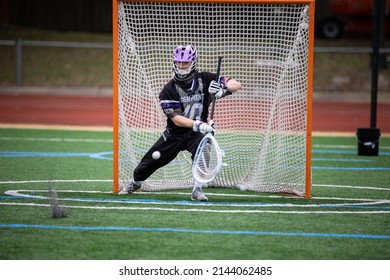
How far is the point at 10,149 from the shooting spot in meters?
14.9

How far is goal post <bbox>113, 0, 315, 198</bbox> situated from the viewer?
1058 cm

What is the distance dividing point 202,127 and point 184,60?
30.0 inches

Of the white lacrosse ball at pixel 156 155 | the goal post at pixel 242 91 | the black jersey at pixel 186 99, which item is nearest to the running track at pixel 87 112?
the goal post at pixel 242 91

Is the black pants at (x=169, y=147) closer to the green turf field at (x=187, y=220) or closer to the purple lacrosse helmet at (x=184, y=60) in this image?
the green turf field at (x=187, y=220)

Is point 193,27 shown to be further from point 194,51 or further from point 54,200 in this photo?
point 54,200

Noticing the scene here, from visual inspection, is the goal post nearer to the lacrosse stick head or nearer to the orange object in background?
the lacrosse stick head

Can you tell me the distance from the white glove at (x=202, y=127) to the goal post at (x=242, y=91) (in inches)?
31.6

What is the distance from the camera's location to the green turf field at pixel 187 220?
7344 mm

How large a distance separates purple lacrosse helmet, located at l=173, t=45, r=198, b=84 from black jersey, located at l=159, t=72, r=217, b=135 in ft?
0.32

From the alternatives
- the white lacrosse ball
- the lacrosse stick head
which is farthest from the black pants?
the lacrosse stick head

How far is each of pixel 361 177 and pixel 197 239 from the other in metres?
4.99

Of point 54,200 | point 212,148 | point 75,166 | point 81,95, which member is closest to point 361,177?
point 212,148

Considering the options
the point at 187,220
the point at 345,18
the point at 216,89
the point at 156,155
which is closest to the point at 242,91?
the point at 216,89

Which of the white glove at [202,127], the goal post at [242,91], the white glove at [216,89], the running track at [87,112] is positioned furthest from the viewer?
the running track at [87,112]
